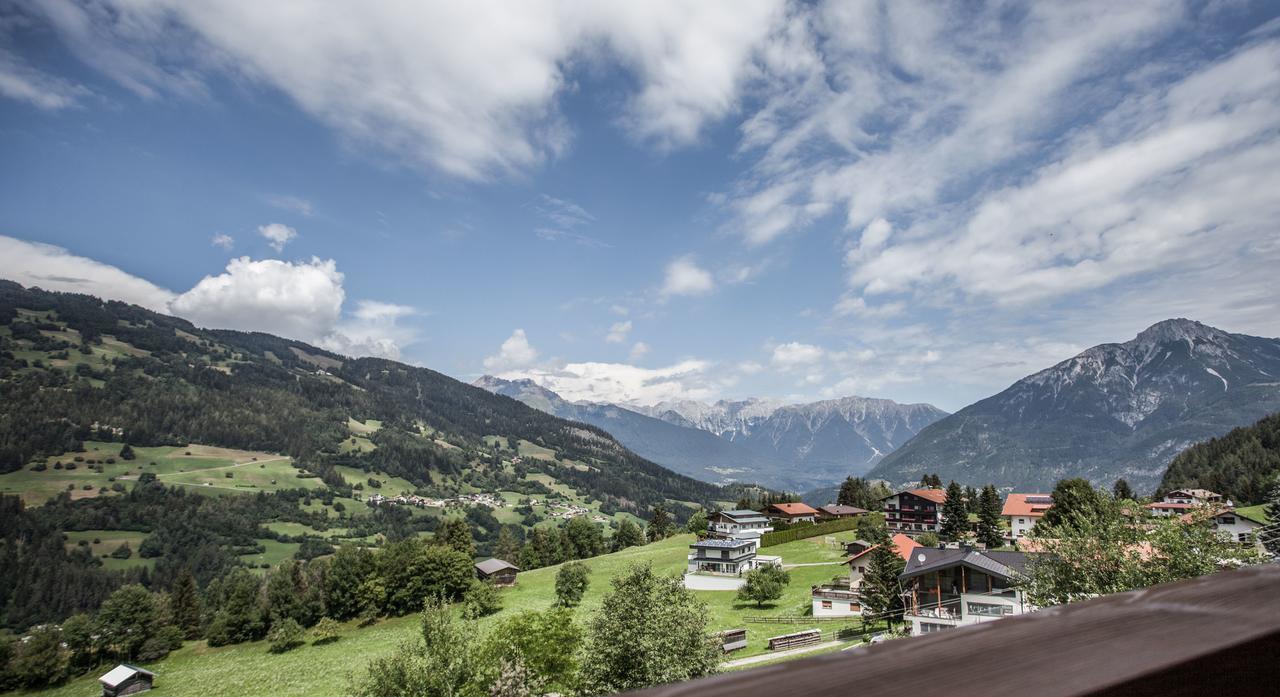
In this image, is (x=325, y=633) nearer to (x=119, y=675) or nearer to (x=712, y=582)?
(x=119, y=675)

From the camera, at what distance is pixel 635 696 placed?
1.11 meters

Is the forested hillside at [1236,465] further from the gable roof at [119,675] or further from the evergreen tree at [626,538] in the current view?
the gable roof at [119,675]

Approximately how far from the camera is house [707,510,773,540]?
3941 inches

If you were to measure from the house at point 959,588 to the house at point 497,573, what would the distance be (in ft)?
181

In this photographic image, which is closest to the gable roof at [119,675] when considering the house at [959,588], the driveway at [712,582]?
the driveway at [712,582]

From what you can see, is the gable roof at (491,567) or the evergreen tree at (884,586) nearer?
the evergreen tree at (884,586)

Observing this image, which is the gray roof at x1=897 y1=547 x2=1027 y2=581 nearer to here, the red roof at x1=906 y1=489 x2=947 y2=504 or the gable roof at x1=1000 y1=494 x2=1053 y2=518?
the gable roof at x1=1000 y1=494 x2=1053 y2=518

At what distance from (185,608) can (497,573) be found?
40.7 metres

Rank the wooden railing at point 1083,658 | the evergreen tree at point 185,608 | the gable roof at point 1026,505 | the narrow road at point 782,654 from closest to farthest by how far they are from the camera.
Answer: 1. the wooden railing at point 1083,658
2. the narrow road at point 782,654
3. the evergreen tree at point 185,608
4. the gable roof at point 1026,505

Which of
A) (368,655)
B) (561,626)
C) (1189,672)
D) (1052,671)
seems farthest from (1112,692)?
(368,655)

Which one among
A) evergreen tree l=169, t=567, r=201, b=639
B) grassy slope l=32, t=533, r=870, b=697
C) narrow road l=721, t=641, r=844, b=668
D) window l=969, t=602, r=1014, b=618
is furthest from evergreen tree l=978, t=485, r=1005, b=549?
evergreen tree l=169, t=567, r=201, b=639

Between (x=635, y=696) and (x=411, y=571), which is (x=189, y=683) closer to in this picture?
(x=411, y=571)

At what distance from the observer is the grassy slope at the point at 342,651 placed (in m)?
50.4

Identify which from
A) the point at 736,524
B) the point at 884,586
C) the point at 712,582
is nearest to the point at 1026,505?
the point at 736,524
